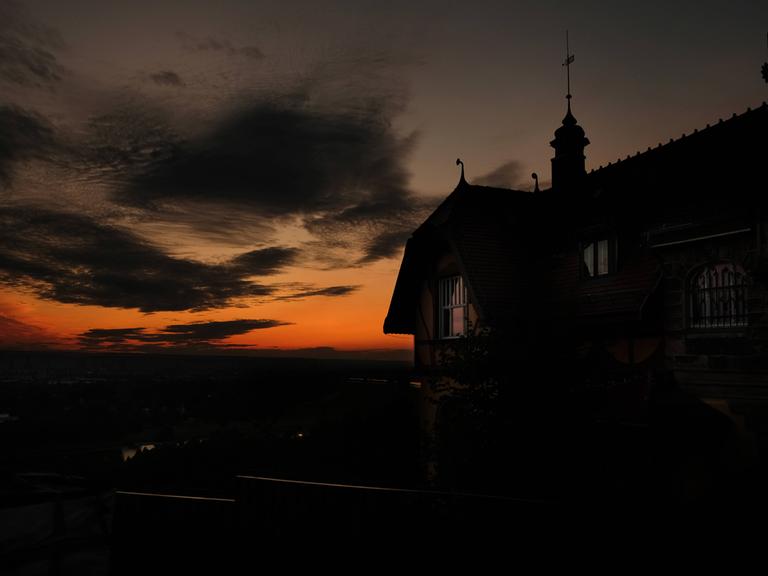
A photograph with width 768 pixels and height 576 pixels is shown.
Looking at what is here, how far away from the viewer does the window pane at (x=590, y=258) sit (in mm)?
16047

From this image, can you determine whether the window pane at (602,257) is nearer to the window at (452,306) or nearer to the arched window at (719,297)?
the arched window at (719,297)

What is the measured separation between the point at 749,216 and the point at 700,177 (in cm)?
162

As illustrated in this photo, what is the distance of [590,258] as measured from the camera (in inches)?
637

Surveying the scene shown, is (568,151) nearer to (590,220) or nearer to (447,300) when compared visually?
(590,220)

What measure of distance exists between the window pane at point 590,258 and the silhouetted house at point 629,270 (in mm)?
45

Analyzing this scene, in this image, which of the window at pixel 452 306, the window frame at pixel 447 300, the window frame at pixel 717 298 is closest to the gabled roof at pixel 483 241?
the window frame at pixel 447 300

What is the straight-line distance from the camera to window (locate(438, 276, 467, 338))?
1858 cm

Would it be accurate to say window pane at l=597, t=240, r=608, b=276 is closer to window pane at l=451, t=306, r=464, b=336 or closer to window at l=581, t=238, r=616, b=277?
window at l=581, t=238, r=616, b=277

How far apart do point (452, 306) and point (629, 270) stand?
563 cm

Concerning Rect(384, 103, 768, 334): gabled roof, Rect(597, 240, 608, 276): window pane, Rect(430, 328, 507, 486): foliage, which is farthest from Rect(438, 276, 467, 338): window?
Rect(430, 328, 507, 486): foliage

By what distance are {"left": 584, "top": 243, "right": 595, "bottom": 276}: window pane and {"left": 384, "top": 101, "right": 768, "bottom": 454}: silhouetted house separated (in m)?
0.05

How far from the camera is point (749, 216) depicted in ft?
38.9

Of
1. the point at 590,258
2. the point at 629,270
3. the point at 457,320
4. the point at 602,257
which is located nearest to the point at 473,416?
the point at 629,270

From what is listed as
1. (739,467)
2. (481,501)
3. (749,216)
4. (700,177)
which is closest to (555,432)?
(481,501)
